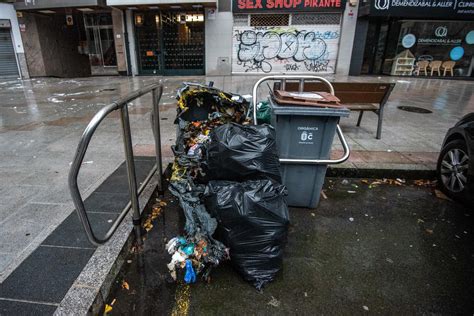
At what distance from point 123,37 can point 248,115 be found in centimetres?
1369

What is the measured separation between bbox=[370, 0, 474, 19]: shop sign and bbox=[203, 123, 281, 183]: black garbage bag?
43.5 feet

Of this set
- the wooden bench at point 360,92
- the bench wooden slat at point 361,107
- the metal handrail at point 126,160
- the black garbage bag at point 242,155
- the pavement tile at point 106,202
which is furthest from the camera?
the bench wooden slat at point 361,107

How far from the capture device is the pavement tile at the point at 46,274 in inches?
70.7

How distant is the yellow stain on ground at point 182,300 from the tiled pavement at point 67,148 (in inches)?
37.5

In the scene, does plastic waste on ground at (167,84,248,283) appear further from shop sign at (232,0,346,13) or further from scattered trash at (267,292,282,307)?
shop sign at (232,0,346,13)

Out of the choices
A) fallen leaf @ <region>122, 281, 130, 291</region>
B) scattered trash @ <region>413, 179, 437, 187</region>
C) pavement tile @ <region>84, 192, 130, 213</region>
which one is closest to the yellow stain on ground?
fallen leaf @ <region>122, 281, 130, 291</region>

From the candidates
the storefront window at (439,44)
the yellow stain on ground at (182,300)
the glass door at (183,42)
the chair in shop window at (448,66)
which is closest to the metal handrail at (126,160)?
the yellow stain on ground at (182,300)

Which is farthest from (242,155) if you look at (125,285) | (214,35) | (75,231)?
(214,35)

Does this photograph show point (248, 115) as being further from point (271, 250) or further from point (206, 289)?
point (206, 289)

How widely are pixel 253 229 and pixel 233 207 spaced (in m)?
0.20

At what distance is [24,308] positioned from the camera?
5.59ft

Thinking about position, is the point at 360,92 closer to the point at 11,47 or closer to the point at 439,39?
the point at 439,39

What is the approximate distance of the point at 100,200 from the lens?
2.88 metres

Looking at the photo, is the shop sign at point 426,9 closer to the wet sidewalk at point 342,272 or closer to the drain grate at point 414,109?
the drain grate at point 414,109
